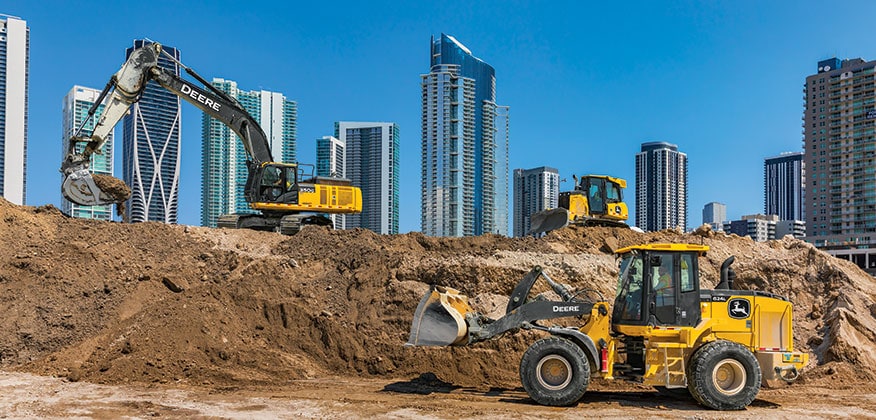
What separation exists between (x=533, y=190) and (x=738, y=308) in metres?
67.6

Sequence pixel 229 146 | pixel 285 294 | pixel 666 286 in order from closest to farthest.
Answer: pixel 666 286 → pixel 285 294 → pixel 229 146

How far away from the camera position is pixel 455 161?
5719cm

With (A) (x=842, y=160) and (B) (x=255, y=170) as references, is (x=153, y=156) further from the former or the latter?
(A) (x=842, y=160)

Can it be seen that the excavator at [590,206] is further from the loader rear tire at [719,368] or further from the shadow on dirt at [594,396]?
the loader rear tire at [719,368]

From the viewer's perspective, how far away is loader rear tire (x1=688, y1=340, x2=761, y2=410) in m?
9.27

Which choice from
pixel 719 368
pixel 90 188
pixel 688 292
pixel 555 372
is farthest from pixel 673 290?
pixel 90 188

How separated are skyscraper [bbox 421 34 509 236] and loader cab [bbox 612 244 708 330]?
45.5m

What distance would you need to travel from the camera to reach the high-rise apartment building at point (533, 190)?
75.4 m

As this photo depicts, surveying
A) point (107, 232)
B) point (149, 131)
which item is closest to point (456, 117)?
point (107, 232)

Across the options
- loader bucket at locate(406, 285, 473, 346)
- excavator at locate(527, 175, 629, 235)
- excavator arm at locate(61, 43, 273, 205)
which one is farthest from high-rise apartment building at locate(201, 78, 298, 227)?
loader bucket at locate(406, 285, 473, 346)

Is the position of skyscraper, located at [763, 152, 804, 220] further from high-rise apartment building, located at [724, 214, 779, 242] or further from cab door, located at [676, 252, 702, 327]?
cab door, located at [676, 252, 702, 327]

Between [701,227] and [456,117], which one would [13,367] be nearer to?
[701,227]

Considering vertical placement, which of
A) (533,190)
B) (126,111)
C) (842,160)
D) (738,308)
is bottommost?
(738,308)

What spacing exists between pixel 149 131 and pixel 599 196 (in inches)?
3678
